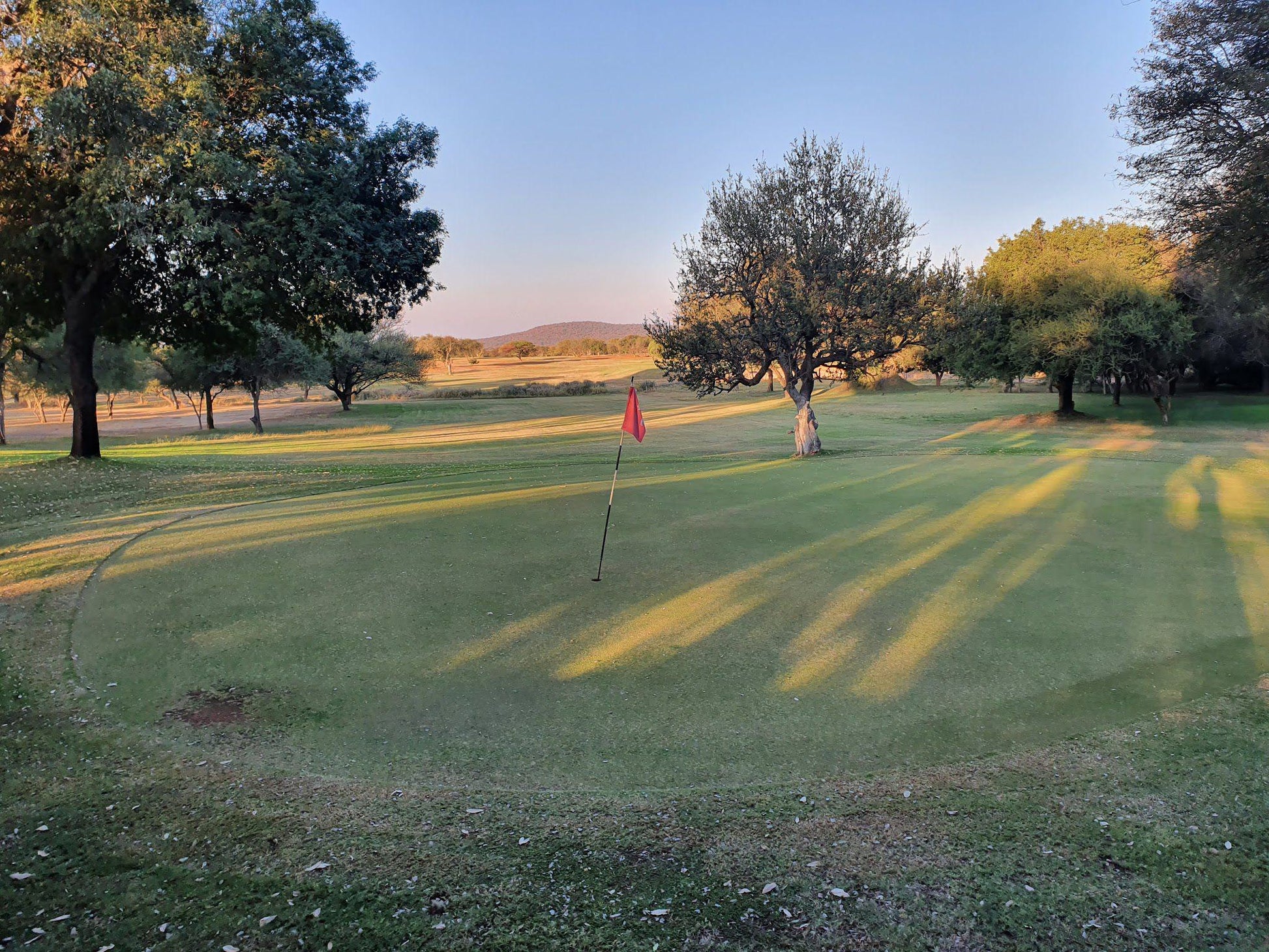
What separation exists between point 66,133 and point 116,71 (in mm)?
1562

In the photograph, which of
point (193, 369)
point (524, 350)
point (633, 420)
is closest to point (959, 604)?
point (633, 420)

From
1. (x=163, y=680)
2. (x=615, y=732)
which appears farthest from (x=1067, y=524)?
(x=163, y=680)

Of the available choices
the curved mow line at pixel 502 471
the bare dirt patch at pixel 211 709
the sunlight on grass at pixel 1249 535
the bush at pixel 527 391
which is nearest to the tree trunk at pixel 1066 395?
the curved mow line at pixel 502 471

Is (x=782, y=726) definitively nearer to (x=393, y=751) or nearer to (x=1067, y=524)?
(x=393, y=751)

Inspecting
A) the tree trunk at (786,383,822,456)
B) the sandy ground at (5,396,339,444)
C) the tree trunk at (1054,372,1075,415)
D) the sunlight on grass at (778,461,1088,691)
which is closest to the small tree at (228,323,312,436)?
the sandy ground at (5,396,339,444)

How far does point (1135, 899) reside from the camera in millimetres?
3375

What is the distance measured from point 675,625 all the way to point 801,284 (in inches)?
710

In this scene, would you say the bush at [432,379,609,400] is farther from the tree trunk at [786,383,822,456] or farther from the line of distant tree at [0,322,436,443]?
the tree trunk at [786,383,822,456]

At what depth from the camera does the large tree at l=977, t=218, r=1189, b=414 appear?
31.2 m

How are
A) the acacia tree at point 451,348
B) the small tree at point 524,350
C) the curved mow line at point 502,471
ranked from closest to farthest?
the curved mow line at point 502,471, the acacia tree at point 451,348, the small tree at point 524,350

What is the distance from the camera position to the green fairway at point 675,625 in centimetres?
497

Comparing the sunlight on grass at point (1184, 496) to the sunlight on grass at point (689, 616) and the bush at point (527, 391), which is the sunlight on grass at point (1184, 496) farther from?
the bush at point (527, 391)

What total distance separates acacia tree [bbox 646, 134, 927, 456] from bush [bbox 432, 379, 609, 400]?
156ft

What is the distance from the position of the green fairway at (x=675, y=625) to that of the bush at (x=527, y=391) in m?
57.7
